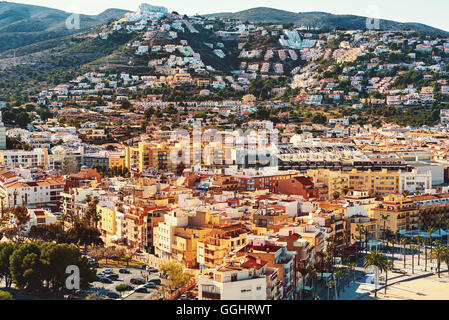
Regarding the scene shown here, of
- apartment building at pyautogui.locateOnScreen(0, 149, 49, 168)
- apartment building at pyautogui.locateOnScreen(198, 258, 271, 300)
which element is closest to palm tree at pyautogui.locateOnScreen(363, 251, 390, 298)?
apartment building at pyautogui.locateOnScreen(198, 258, 271, 300)

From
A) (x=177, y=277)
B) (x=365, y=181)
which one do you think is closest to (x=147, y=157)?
(x=365, y=181)

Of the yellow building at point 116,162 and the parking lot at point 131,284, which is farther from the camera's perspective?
the yellow building at point 116,162

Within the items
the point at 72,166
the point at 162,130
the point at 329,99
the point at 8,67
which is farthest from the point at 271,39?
the point at 72,166

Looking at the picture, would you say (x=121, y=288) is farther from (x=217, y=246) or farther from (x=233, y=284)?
(x=233, y=284)

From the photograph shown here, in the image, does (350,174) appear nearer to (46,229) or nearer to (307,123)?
(46,229)

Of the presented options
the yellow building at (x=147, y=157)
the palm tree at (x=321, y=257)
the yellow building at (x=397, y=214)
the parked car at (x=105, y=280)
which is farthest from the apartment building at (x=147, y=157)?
the palm tree at (x=321, y=257)

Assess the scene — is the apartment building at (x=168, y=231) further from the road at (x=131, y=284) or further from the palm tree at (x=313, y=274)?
the palm tree at (x=313, y=274)
